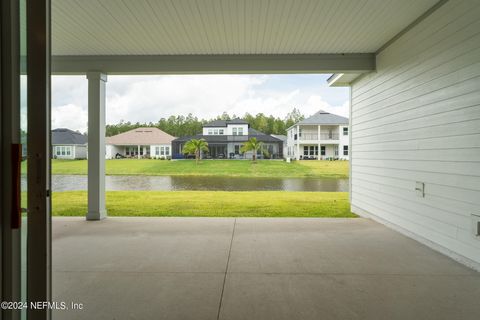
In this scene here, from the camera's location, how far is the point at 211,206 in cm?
863

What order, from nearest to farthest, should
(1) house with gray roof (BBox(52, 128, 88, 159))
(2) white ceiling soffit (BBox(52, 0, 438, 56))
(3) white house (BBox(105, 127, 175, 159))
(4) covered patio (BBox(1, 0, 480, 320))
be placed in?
(4) covered patio (BBox(1, 0, 480, 320)) < (2) white ceiling soffit (BBox(52, 0, 438, 56)) < (1) house with gray roof (BBox(52, 128, 88, 159)) < (3) white house (BBox(105, 127, 175, 159))

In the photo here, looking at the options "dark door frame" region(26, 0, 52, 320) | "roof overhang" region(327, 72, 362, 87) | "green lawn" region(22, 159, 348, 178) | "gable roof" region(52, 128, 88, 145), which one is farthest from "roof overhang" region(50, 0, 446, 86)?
"gable roof" region(52, 128, 88, 145)

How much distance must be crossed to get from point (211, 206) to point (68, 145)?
16370mm

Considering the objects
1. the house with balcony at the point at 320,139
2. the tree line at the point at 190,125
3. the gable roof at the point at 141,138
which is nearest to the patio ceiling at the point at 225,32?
the house with balcony at the point at 320,139

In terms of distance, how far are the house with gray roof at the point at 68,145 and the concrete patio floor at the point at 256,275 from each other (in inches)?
689

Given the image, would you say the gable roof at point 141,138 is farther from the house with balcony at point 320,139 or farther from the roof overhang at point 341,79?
the roof overhang at point 341,79

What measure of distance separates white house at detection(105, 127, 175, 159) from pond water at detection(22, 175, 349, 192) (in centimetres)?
1044

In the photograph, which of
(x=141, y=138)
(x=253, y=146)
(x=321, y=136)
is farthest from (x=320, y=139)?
(x=141, y=138)

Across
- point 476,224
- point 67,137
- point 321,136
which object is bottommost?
point 476,224

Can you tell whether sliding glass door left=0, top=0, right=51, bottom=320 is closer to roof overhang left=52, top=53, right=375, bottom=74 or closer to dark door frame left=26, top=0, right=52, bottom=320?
dark door frame left=26, top=0, right=52, bottom=320

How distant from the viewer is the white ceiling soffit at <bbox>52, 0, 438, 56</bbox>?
405 cm

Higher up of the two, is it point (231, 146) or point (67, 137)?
point (67, 137)

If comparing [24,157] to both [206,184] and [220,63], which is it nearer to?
[220,63]

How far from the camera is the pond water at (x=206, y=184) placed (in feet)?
44.3
